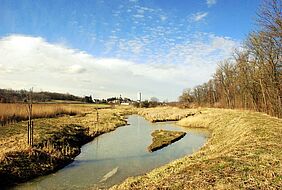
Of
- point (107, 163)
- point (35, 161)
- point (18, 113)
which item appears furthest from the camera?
point (18, 113)

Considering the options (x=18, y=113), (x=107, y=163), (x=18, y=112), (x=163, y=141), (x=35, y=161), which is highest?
(x=18, y=112)

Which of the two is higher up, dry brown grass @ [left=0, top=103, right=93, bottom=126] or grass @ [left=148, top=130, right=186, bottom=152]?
dry brown grass @ [left=0, top=103, right=93, bottom=126]

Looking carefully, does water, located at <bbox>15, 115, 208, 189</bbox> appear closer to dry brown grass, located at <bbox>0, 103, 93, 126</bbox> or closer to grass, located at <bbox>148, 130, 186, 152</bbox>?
grass, located at <bbox>148, 130, 186, 152</bbox>

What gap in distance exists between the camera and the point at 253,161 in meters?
9.96

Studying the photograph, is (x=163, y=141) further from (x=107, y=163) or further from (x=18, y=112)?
(x=18, y=112)

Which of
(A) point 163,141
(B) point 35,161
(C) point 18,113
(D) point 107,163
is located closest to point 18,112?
(C) point 18,113

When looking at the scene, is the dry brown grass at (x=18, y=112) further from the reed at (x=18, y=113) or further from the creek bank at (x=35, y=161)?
the creek bank at (x=35, y=161)

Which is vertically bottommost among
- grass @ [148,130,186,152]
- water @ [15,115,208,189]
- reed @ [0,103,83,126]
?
water @ [15,115,208,189]

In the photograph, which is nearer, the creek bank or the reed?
the creek bank

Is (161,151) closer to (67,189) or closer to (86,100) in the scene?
(67,189)

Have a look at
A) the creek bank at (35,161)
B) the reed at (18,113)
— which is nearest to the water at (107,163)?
the creek bank at (35,161)

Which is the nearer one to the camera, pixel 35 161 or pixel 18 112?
pixel 35 161

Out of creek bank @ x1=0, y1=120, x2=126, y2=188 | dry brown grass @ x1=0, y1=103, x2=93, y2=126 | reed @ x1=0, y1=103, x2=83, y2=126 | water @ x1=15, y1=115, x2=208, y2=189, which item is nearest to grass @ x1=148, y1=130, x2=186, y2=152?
water @ x1=15, y1=115, x2=208, y2=189

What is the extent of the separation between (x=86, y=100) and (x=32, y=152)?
108603 millimetres
